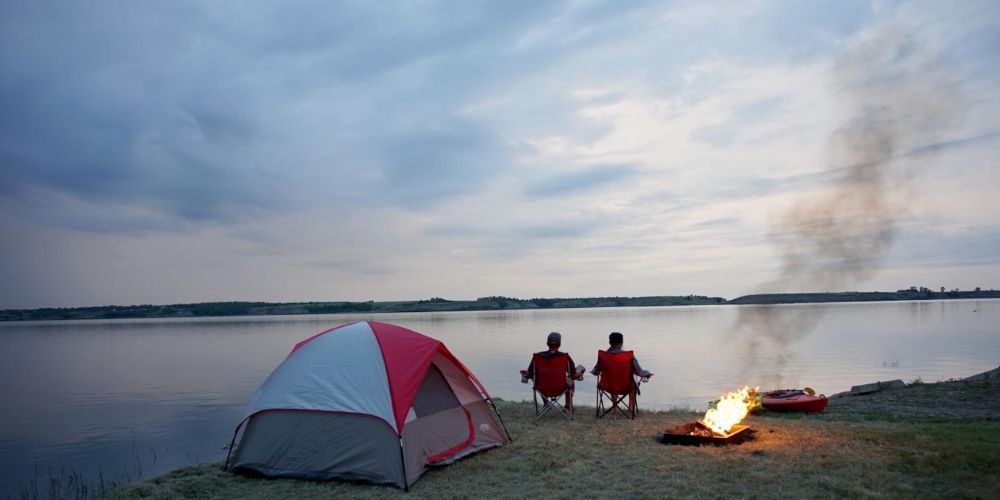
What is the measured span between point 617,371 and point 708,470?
3.35m

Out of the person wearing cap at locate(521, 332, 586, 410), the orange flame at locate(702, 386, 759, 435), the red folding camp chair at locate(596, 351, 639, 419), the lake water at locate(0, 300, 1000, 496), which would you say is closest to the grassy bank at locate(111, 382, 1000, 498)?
the orange flame at locate(702, 386, 759, 435)

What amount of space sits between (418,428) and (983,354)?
25.8 m

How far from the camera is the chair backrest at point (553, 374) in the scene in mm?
9602

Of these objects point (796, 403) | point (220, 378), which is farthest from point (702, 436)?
point (220, 378)

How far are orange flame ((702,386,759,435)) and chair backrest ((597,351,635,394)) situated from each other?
154 centimetres

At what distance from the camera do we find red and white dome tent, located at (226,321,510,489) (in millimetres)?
6641

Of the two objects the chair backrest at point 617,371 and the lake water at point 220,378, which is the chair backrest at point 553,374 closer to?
the chair backrest at point 617,371

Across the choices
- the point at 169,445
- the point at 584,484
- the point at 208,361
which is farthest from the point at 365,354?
the point at 208,361

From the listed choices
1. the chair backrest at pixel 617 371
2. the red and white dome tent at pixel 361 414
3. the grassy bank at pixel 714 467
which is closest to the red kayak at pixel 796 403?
the grassy bank at pixel 714 467

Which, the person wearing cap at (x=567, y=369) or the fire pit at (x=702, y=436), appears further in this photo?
the person wearing cap at (x=567, y=369)

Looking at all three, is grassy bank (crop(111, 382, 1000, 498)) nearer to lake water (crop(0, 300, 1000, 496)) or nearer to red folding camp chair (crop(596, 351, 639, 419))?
red folding camp chair (crop(596, 351, 639, 419))

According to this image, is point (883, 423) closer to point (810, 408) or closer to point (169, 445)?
point (810, 408)

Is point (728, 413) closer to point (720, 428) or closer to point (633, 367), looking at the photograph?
point (720, 428)

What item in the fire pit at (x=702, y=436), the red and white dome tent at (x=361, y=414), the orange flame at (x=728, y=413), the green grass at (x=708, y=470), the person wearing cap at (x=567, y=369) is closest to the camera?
the green grass at (x=708, y=470)
